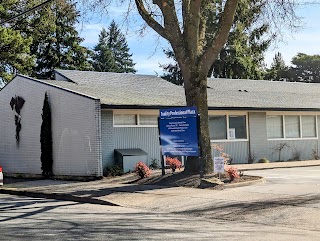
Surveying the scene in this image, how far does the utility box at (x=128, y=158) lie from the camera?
20.8 m

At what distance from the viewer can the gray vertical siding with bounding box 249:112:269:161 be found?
25969mm

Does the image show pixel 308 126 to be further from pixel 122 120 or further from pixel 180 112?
pixel 180 112

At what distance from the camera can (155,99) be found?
2372cm

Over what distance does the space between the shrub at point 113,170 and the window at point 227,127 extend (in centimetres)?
602

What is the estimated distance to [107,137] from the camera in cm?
2108

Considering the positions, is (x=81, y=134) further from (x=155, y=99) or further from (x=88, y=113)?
(x=155, y=99)

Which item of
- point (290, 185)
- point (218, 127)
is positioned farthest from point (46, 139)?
point (290, 185)

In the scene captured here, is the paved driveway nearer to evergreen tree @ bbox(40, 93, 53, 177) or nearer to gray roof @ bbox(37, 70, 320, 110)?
gray roof @ bbox(37, 70, 320, 110)

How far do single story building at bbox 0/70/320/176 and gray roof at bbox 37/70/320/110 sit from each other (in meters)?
0.06

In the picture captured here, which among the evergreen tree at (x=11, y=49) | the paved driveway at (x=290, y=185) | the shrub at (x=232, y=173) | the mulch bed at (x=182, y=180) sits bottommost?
the paved driveway at (x=290, y=185)

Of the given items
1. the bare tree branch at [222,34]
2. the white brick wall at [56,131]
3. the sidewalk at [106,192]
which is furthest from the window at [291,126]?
the bare tree branch at [222,34]

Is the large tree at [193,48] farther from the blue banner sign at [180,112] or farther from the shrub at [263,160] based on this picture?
the shrub at [263,160]

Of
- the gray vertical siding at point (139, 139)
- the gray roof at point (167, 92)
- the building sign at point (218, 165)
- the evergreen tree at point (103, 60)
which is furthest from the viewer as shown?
the evergreen tree at point (103, 60)

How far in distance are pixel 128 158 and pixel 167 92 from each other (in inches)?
296
